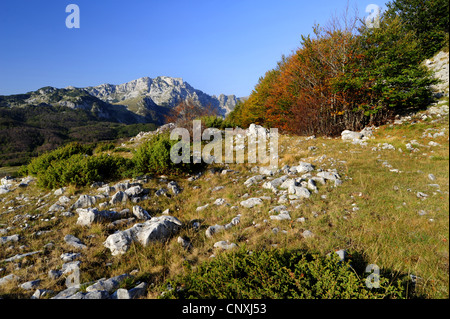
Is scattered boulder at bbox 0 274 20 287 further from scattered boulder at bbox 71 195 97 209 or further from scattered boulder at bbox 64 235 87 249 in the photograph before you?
scattered boulder at bbox 71 195 97 209

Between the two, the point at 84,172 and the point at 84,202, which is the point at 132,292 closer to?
the point at 84,202

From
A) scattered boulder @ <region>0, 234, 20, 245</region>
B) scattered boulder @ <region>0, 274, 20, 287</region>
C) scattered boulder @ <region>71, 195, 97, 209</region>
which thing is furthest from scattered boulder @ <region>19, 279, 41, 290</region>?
scattered boulder @ <region>71, 195, 97, 209</region>

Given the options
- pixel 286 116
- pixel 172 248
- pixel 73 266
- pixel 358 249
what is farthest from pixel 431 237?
pixel 286 116

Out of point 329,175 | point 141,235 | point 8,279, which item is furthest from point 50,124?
point 329,175

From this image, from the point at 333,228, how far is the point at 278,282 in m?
2.22

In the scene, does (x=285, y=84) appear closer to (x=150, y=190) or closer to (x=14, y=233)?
(x=150, y=190)

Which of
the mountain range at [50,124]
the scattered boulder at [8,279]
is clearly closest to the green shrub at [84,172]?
the scattered boulder at [8,279]

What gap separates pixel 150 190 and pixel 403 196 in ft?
23.8

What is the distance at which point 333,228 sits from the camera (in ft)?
12.3

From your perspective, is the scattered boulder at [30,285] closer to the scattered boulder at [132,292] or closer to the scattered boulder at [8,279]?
the scattered boulder at [8,279]

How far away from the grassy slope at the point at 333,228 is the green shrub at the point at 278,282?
1.95 feet

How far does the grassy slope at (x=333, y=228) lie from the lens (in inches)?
88.4

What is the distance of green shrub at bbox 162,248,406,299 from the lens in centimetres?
196

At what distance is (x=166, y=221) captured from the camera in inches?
174
